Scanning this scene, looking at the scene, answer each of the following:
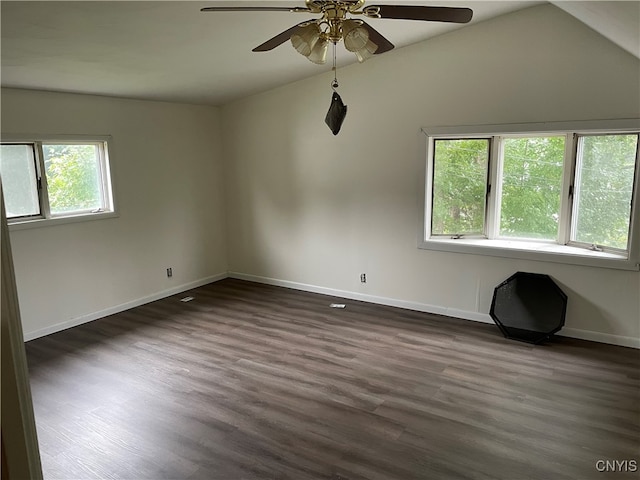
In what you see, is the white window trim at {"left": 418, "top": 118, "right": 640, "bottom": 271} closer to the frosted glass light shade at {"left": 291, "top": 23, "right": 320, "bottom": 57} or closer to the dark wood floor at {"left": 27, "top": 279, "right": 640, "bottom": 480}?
the dark wood floor at {"left": 27, "top": 279, "right": 640, "bottom": 480}

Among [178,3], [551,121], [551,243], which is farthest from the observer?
[551,243]

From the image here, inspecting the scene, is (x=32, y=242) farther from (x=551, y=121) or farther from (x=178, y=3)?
(x=551, y=121)

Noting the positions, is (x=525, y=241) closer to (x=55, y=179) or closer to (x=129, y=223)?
(x=129, y=223)

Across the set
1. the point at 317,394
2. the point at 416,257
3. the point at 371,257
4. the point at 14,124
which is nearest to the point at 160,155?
the point at 14,124

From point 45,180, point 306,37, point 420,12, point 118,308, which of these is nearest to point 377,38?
point 420,12

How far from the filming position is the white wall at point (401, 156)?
3766 mm

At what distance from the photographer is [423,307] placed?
4750 millimetres

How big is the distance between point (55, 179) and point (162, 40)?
1994mm

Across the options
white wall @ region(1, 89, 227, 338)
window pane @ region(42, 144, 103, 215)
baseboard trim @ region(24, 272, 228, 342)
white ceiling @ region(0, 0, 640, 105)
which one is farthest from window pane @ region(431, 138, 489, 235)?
window pane @ region(42, 144, 103, 215)

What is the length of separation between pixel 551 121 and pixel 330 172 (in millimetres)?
2234

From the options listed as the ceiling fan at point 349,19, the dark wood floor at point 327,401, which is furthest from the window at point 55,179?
the ceiling fan at point 349,19

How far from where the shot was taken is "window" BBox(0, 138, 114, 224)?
4.03 metres

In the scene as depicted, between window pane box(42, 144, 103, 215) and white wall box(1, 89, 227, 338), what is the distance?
179mm

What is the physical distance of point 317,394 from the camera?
10.3 feet
